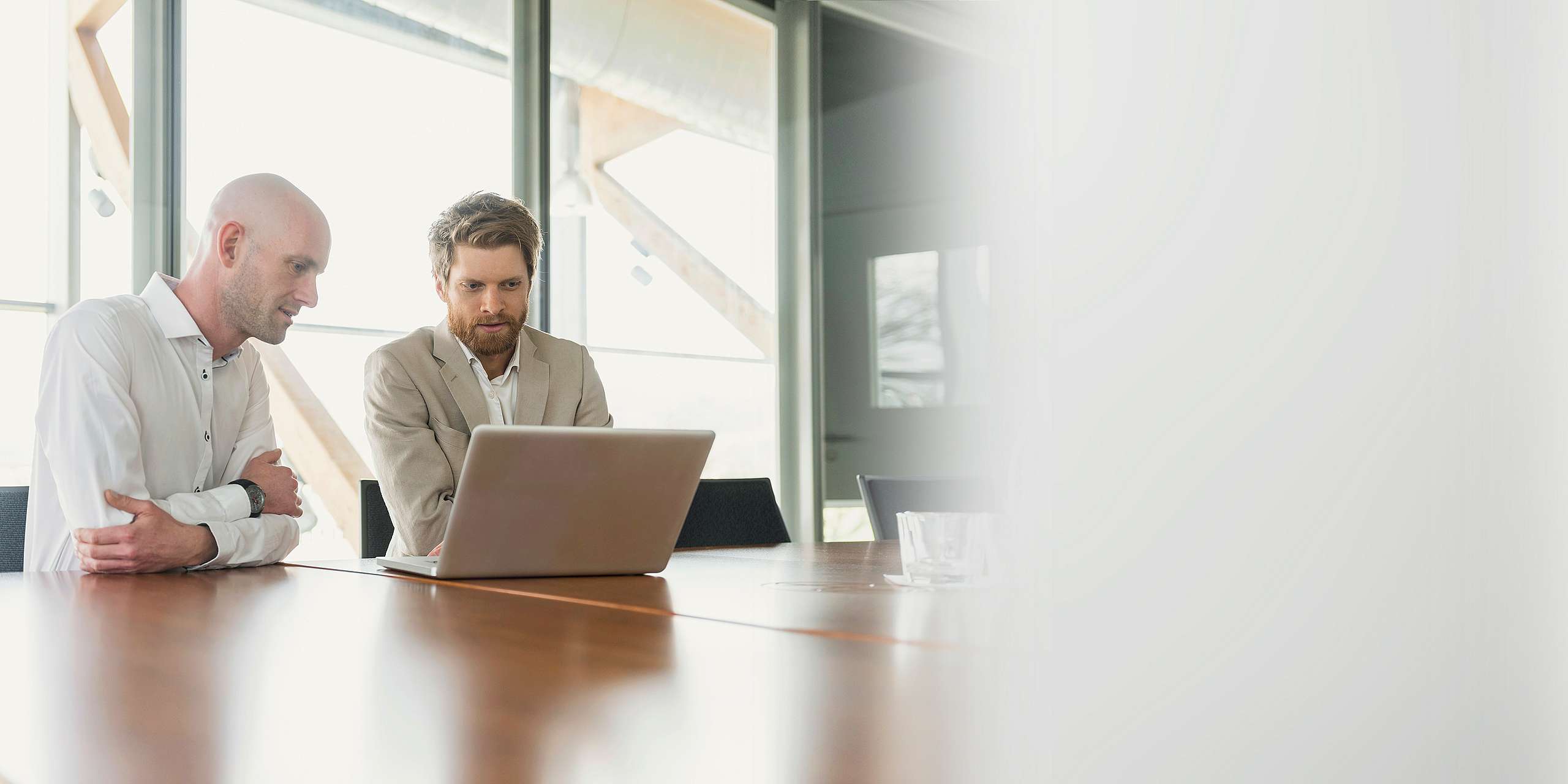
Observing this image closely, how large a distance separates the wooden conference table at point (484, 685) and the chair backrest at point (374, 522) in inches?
39.5

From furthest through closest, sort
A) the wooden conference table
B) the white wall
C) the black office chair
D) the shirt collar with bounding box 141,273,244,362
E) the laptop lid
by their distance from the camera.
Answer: the black office chair → the shirt collar with bounding box 141,273,244,362 → the laptop lid → the wooden conference table → the white wall

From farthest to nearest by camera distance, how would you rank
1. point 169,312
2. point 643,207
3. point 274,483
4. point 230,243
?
point 643,207 → point 230,243 → point 169,312 → point 274,483

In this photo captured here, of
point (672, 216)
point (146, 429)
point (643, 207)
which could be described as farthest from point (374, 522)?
point (672, 216)

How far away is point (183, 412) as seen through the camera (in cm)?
177

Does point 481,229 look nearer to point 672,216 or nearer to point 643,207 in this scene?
point 643,207

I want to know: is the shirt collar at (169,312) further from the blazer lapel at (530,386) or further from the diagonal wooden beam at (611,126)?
the diagonal wooden beam at (611,126)

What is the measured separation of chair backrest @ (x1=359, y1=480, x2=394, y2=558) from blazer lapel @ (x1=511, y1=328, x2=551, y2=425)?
0.98 ft

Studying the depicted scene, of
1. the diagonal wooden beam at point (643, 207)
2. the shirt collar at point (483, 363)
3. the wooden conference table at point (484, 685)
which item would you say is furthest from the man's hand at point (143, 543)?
the diagonal wooden beam at point (643, 207)

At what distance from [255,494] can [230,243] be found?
528mm

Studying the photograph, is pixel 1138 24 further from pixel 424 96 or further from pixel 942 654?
pixel 424 96

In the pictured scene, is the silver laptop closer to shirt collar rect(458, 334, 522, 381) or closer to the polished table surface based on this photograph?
the polished table surface

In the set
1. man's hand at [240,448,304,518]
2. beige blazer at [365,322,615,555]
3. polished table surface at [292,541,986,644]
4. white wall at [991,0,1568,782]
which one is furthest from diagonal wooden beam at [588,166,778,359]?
white wall at [991,0,1568,782]

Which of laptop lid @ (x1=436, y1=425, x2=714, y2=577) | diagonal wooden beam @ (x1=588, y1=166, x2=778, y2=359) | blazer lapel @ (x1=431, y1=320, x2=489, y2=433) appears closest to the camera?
laptop lid @ (x1=436, y1=425, x2=714, y2=577)

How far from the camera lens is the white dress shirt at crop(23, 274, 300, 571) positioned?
1551mm
